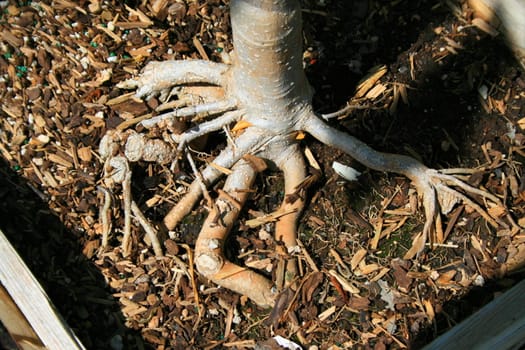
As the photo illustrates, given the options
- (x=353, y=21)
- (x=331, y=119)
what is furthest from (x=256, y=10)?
(x=353, y=21)

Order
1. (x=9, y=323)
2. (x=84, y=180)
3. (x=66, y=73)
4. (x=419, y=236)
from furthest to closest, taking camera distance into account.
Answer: (x=66, y=73) < (x=84, y=180) < (x=419, y=236) < (x=9, y=323)

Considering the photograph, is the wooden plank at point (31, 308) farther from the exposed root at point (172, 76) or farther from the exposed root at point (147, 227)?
the exposed root at point (172, 76)

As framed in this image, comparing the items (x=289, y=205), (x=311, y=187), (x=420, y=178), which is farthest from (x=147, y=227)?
(x=420, y=178)

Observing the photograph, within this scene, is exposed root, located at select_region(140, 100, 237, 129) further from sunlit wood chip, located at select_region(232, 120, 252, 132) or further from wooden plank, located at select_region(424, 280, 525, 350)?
wooden plank, located at select_region(424, 280, 525, 350)

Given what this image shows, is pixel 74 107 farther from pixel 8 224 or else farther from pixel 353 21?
pixel 353 21

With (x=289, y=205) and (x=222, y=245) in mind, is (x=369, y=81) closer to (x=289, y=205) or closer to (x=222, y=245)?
(x=289, y=205)

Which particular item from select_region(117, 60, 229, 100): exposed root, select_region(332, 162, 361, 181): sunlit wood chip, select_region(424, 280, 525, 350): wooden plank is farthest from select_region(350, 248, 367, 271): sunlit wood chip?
select_region(117, 60, 229, 100): exposed root

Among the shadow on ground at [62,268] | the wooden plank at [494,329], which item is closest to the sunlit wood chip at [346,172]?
the wooden plank at [494,329]
